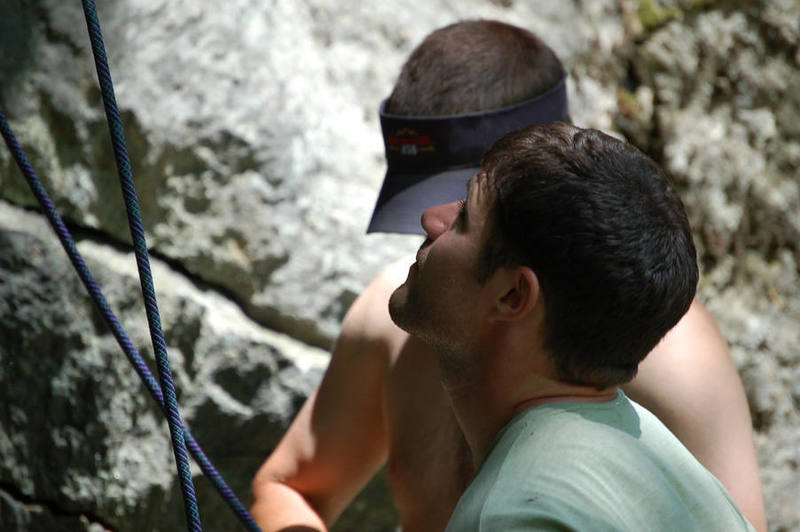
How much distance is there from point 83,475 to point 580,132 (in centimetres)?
155

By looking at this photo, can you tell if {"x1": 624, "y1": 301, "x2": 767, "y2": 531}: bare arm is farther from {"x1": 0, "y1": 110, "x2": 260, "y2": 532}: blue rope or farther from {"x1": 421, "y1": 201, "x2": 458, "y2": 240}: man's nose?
{"x1": 0, "y1": 110, "x2": 260, "y2": 532}: blue rope

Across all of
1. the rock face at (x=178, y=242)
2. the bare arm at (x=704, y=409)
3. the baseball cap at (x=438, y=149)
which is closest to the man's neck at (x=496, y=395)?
the bare arm at (x=704, y=409)

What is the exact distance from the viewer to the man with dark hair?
0.82m

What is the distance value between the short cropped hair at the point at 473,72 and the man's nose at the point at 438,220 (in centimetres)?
42

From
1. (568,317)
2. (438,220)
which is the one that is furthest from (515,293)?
(438,220)

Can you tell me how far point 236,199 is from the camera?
2010 mm

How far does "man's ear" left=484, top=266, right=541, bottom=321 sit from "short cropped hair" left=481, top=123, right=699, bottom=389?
0.03 ft

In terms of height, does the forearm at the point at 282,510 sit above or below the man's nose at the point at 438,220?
below

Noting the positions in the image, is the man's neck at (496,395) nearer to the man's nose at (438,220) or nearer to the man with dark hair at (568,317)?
the man with dark hair at (568,317)

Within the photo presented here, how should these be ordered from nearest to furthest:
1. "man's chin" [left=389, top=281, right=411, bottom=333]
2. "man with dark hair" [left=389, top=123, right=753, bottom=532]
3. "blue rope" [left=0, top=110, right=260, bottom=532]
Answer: "man with dark hair" [left=389, top=123, right=753, bottom=532] → "man's chin" [left=389, top=281, right=411, bottom=333] → "blue rope" [left=0, top=110, right=260, bottom=532]

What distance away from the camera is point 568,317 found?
881 mm

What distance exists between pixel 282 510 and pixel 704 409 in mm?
778

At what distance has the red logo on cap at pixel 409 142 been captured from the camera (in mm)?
1436

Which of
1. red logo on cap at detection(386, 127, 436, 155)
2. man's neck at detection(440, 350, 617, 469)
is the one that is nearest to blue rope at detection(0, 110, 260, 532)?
man's neck at detection(440, 350, 617, 469)
